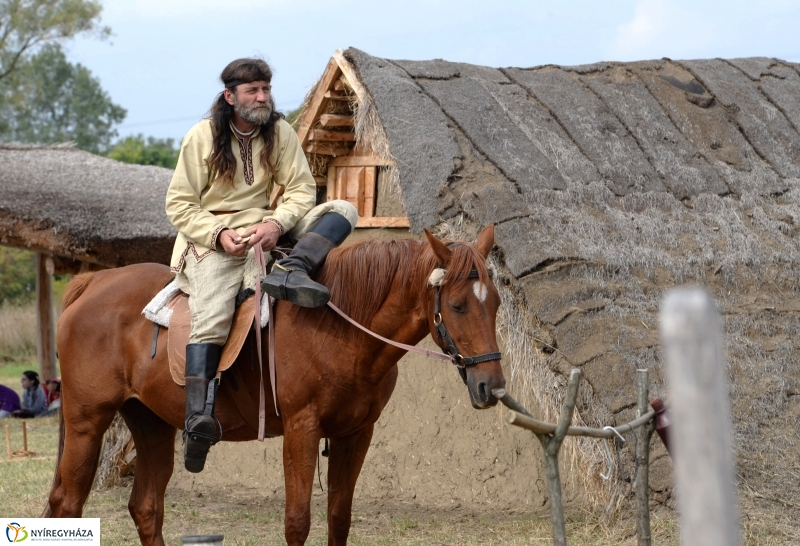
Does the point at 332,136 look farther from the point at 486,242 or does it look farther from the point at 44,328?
the point at 44,328

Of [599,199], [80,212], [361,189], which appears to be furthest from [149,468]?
[80,212]

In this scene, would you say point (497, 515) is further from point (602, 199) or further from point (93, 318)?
point (93, 318)

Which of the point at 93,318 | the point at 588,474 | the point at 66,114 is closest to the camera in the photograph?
the point at 93,318

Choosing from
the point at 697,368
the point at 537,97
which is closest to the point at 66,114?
the point at 537,97

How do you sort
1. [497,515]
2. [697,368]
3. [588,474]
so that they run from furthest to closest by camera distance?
1. [497,515]
2. [588,474]
3. [697,368]

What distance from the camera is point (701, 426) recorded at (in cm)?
140

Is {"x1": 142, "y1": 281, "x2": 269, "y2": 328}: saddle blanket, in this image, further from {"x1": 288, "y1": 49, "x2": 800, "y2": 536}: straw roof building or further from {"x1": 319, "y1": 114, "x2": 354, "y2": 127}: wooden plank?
{"x1": 319, "y1": 114, "x2": 354, "y2": 127}: wooden plank

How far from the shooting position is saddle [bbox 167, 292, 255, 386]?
15.4 feet

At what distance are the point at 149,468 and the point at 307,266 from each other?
67.7 inches

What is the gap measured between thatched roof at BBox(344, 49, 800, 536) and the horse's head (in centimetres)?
188

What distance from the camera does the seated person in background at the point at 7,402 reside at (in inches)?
543

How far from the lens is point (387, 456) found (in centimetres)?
707

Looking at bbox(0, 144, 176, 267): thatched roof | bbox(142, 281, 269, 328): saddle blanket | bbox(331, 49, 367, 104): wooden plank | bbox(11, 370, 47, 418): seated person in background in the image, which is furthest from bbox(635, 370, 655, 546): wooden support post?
bbox(11, 370, 47, 418): seated person in background

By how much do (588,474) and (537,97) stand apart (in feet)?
12.7
